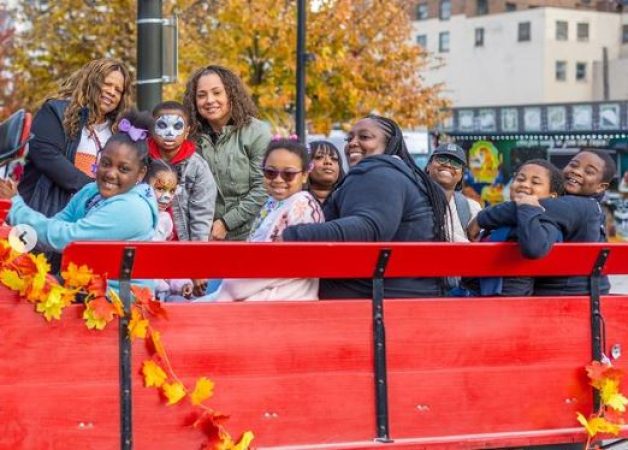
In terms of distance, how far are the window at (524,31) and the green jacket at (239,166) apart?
63.6 meters

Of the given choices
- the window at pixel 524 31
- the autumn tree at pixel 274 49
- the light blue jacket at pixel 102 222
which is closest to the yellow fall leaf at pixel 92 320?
the light blue jacket at pixel 102 222

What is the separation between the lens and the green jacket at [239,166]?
6.71 meters

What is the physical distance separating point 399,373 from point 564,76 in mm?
65954

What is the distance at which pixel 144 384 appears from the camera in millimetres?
4270

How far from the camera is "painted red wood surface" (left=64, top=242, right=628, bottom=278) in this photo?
4.25 m

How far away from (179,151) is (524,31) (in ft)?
212

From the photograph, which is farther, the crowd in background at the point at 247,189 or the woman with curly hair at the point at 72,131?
the woman with curly hair at the point at 72,131

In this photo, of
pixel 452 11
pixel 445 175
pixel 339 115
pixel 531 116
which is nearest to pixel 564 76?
pixel 452 11

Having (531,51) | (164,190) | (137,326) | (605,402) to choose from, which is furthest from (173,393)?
(531,51)

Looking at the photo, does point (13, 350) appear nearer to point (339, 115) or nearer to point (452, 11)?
point (339, 115)

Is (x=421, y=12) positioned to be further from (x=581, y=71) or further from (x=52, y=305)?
(x=52, y=305)

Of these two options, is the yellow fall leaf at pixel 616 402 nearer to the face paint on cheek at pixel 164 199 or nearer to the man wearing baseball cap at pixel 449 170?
the man wearing baseball cap at pixel 449 170

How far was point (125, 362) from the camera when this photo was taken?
14.0ft

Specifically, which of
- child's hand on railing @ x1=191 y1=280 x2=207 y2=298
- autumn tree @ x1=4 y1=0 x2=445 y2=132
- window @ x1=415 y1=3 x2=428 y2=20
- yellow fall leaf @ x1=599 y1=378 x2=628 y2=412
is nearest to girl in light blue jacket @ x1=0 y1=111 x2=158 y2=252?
child's hand on railing @ x1=191 y1=280 x2=207 y2=298
